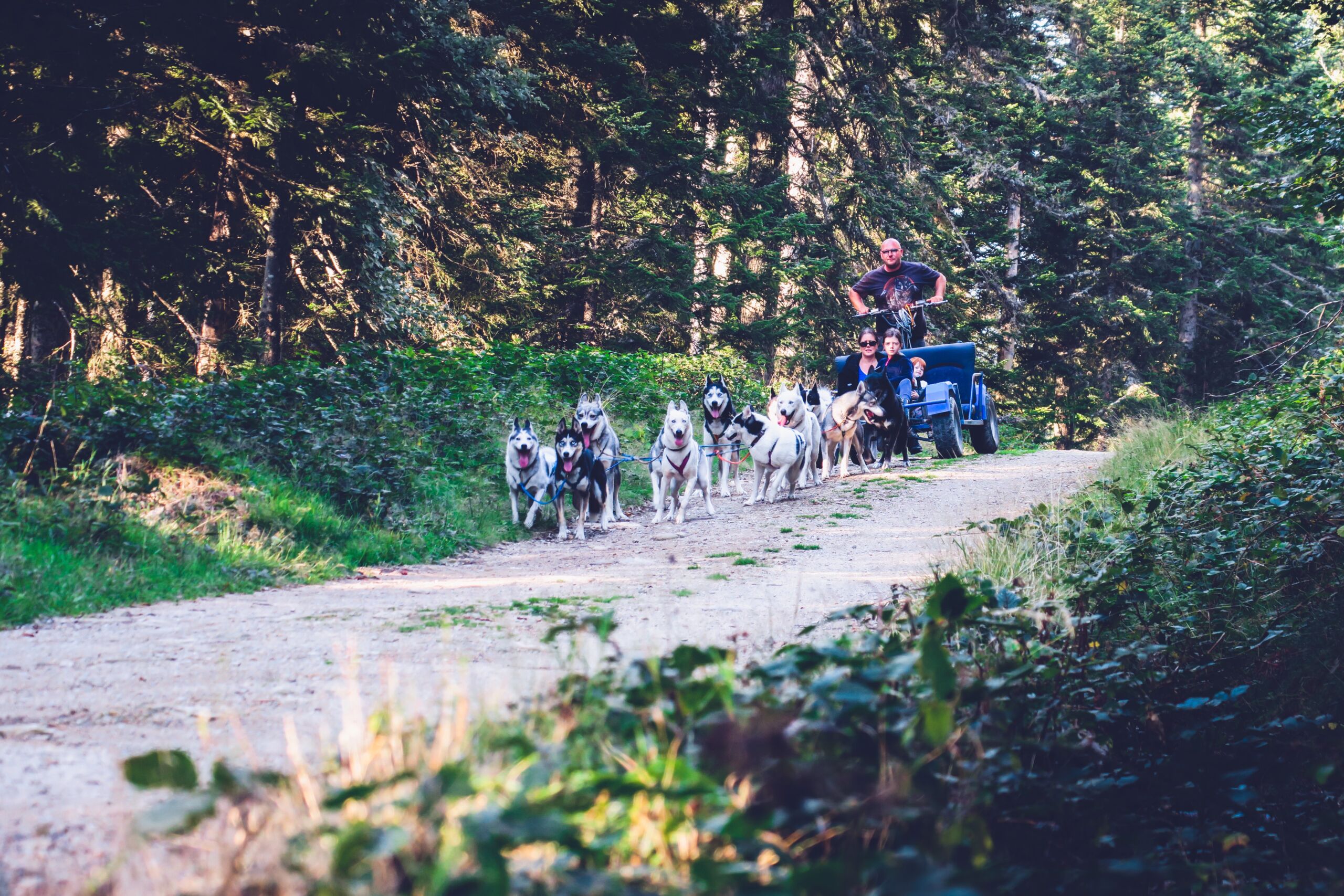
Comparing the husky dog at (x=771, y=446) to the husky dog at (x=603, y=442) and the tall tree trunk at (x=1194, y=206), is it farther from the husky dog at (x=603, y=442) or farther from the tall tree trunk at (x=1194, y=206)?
the tall tree trunk at (x=1194, y=206)

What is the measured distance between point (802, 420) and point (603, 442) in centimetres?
304

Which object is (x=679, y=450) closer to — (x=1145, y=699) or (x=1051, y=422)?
(x=1145, y=699)

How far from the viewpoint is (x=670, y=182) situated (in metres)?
20.8

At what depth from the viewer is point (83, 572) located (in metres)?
6.18

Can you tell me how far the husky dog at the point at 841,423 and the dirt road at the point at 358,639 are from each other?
3.99m

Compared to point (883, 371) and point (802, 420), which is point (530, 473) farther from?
point (883, 371)

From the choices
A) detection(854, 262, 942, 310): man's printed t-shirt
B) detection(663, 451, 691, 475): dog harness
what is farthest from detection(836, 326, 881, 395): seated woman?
detection(663, 451, 691, 475): dog harness

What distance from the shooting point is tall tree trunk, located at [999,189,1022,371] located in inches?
1081

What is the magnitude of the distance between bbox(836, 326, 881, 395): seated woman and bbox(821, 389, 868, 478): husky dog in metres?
0.27

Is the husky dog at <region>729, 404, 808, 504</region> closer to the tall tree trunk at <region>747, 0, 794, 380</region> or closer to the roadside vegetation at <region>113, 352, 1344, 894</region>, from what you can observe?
the roadside vegetation at <region>113, 352, 1344, 894</region>

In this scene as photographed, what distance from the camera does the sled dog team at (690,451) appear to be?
1056cm

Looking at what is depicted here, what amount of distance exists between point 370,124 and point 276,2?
1776 millimetres

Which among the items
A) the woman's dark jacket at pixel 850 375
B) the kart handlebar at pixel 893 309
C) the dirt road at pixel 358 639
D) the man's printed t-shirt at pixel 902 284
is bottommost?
the dirt road at pixel 358 639

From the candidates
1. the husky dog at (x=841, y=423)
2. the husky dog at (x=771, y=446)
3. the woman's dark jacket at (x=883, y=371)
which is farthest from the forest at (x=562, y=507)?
the woman's dark jacket at (x=883, y=371)
